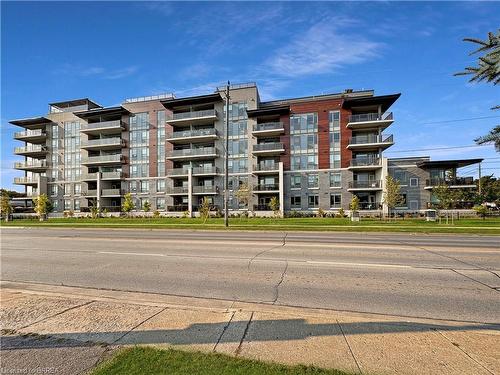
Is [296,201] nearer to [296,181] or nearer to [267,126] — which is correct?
[296,181]

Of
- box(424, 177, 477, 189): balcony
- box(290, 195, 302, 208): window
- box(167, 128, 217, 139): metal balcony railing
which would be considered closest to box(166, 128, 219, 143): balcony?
box(167, 128, 217, 139): metal balcony railing

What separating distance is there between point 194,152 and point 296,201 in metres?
18.5

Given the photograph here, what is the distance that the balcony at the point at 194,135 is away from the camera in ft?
148

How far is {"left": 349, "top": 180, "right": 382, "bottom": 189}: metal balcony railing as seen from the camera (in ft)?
133

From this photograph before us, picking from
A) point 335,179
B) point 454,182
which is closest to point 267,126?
point 335,179

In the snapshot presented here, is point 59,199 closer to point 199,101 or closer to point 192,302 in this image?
point 199,101

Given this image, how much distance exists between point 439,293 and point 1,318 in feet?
28.3

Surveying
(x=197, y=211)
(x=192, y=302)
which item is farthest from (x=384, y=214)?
(x=192, y=302)

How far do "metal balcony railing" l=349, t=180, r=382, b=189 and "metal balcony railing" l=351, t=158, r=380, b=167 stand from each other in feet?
8.35

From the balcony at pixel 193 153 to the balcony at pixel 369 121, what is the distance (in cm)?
2152

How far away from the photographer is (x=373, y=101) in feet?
135

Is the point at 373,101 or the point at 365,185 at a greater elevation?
the point at 373,101

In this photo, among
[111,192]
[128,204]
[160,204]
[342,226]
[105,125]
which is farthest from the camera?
[105,125]

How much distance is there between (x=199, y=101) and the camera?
47062 mm
